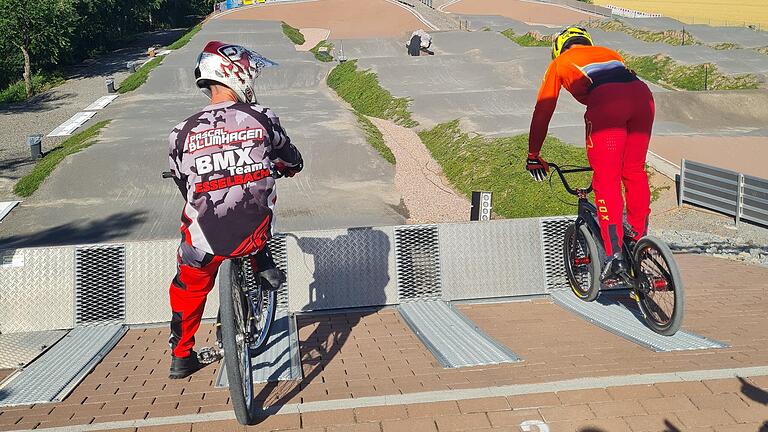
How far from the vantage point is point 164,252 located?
20.5ft

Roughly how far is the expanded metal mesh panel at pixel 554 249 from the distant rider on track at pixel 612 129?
1.05m

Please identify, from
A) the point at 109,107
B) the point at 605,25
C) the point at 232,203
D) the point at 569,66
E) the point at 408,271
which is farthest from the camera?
the point at 605,25

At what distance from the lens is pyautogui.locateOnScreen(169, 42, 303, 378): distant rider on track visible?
4086 millimetres

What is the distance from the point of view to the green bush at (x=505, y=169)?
46.5 feet

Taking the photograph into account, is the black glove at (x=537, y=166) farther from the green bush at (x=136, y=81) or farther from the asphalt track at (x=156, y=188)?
the green bush at (x=136, y=81)

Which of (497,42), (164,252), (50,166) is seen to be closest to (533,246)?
(164,252)

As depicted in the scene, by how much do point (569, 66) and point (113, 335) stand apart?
406 cm

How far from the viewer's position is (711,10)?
7112cm

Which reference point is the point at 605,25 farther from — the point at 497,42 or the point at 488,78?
the point at 488,78

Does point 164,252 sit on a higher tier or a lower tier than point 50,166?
higher

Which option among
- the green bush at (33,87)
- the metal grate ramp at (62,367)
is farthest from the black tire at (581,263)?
the green bush at (33,87)

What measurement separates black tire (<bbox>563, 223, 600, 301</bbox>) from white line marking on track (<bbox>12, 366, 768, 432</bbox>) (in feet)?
5.11

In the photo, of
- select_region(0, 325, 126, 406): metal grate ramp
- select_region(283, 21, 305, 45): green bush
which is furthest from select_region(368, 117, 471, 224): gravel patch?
select_region(283, 21, 305, 45): green bush

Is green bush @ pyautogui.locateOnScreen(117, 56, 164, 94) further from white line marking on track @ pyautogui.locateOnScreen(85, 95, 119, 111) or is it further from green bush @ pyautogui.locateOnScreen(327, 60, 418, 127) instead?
green bush @ pyautogui.locateOnScreen(327, 60, 418, 127)
